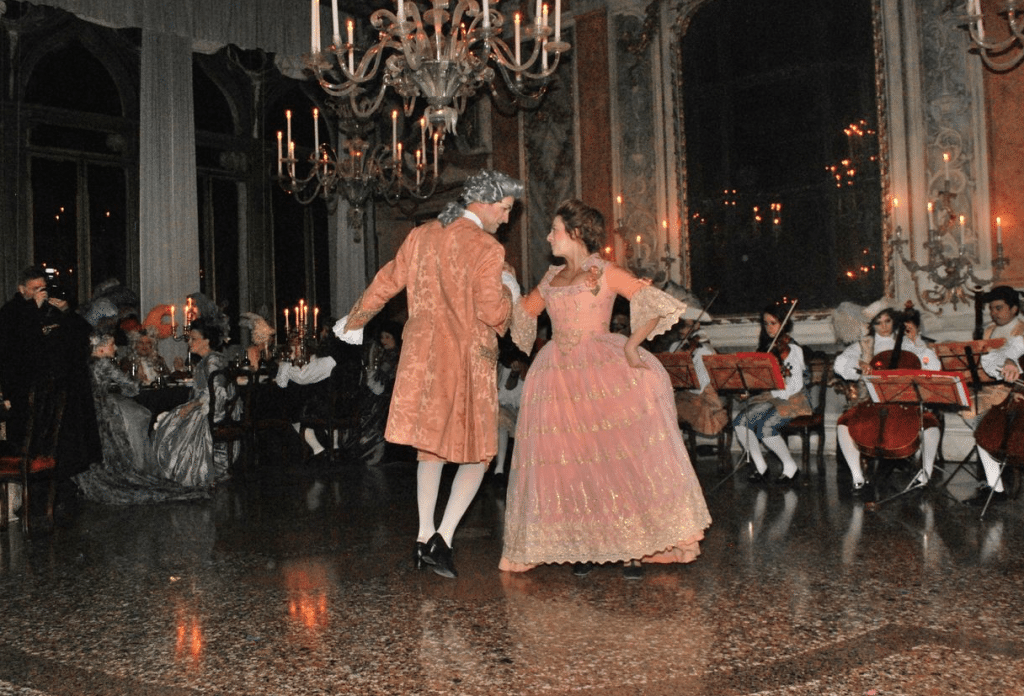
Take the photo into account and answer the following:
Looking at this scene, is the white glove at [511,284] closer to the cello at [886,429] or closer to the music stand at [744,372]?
the music stand at [744,372]

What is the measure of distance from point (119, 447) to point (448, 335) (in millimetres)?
3690

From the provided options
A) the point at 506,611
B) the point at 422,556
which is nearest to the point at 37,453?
the point at 422,556

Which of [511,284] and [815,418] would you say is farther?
[815,418]

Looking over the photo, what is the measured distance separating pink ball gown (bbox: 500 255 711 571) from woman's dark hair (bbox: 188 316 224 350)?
4.10 meters

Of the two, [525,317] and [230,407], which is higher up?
[525,317]

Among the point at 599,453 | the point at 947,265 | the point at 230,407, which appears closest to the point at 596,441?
the point at 599,453

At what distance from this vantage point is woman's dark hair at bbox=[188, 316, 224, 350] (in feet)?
24.8

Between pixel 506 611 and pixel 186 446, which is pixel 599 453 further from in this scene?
pixel 186 446

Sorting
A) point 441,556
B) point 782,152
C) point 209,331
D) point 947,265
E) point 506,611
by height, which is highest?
point 782,152

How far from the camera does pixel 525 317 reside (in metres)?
4.41

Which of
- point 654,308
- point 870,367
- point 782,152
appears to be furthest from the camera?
point 782,152

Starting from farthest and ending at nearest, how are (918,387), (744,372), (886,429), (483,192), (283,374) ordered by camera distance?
1. (283,374)
2. (744,372)
3. (886,429)
4. (918,387)
5. (483,192)

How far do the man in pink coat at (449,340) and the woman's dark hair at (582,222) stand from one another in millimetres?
238

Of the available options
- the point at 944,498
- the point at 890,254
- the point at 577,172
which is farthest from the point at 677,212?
the point at 944,498
